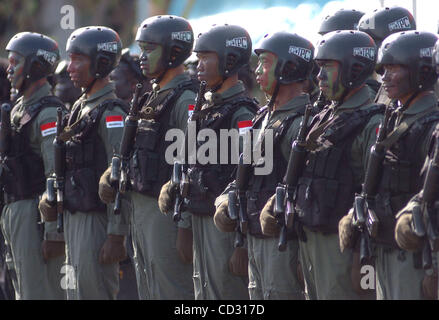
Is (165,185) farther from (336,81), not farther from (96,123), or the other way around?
(336,81)

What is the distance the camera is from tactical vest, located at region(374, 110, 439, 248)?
645 cm

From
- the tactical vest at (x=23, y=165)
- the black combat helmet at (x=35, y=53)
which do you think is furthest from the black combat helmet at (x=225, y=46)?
the black combat helmet at (x=35, y=53)

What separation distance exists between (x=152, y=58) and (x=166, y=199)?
123 cm

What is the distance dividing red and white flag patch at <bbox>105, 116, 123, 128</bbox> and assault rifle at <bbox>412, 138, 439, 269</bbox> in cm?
327

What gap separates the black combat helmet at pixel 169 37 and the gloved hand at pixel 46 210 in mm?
1457

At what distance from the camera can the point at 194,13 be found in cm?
1430

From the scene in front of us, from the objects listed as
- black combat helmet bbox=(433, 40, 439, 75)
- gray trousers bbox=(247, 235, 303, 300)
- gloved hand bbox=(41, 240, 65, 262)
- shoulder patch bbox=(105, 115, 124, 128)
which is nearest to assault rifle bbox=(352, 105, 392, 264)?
black combat helmet bbox=(433, 40, 439, 75)

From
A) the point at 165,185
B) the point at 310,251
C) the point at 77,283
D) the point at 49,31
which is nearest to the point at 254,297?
the point at 310,251

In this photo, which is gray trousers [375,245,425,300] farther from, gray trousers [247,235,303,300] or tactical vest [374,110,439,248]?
gray trousers [247,235,303,300]

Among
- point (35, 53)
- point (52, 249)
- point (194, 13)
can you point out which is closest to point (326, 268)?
point (52, 249)

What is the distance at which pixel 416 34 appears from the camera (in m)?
6.81

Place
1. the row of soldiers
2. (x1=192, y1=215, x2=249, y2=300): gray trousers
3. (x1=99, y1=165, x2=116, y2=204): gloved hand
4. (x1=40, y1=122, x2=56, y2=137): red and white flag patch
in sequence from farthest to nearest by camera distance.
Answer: (x1=40, y1=122, x2=56, y2=137): red and white flag patch, (x1=99, y1=165, x2=116, y2=204): gloved hand, (x1=192, y1=215, x2=249, y2=300): gray trousers, the row of soldiers

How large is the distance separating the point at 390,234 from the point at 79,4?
12.9 m

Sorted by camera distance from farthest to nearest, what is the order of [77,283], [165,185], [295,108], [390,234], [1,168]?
[1,168] → [77,283] → [165,185] → [295,108] → [390,234]
